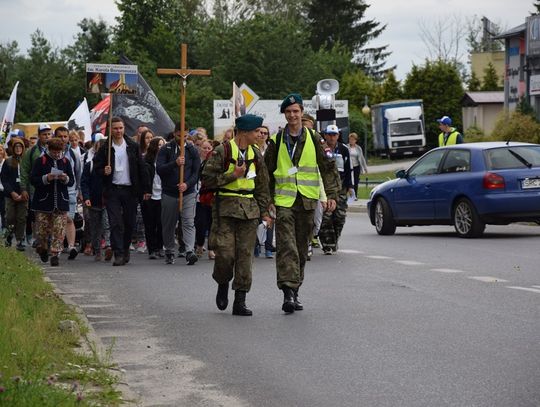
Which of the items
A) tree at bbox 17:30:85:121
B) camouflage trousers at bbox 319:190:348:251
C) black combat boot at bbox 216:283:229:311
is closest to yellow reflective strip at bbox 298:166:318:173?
black combat boot at bbox 216:283:229:311

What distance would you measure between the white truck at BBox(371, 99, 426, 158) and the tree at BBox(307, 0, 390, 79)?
84.7 feet

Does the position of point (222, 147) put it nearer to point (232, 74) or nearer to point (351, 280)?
point (351, 280)

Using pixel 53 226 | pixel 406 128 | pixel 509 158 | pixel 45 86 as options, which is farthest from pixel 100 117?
pixel 45 86

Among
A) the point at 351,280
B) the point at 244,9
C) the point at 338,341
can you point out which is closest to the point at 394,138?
the point at 244,9

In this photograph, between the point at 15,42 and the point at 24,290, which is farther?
the point at 15,42

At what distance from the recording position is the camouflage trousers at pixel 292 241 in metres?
12.6

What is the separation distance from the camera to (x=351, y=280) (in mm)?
15750

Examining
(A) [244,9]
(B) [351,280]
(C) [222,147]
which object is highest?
(A) [244,9]

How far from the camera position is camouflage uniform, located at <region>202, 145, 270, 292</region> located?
12.4 m

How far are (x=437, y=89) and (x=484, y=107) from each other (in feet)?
12.9

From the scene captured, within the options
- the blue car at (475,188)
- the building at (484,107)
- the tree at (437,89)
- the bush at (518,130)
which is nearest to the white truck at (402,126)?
the tree at (437,89)

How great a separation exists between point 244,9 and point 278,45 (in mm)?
29971

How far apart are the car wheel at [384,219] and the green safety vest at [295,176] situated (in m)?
11.8

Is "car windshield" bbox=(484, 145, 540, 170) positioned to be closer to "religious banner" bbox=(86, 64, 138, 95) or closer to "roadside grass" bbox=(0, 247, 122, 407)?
"religious banner" bbox=(86, 64, 138, 95)
